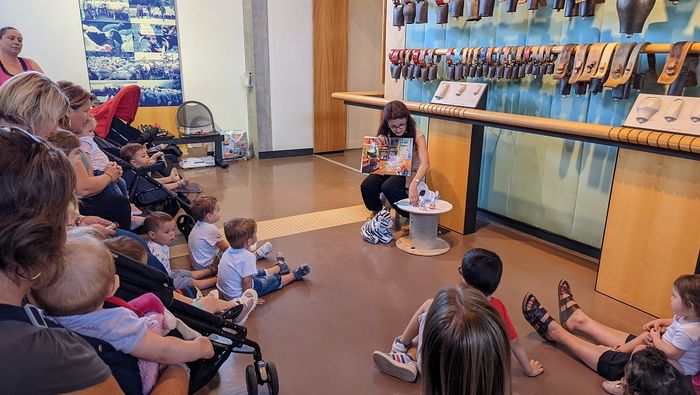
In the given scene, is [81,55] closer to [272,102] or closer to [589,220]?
[272,102]

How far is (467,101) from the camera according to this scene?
154 inches

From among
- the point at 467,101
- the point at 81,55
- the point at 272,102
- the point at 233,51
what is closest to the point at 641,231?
the point at 467,101

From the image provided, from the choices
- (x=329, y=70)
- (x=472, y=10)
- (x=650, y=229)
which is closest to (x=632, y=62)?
(x=650, y=229)

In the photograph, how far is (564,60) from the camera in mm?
3277

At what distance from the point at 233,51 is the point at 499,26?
13.2 ft

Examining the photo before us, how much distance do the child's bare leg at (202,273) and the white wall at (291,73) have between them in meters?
3.98

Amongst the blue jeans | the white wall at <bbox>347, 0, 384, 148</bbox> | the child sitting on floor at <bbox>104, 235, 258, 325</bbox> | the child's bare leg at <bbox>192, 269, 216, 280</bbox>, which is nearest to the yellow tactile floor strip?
the child's bare leg at <bbox>192, 269, 216, 280</bbox>

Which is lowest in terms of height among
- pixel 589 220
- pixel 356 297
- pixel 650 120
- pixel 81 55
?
pixel 356 297

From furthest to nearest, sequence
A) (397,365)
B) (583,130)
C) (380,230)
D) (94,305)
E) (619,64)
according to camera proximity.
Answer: (380,230) < (619,64) < (583,130) < (397,365) < (94,305)

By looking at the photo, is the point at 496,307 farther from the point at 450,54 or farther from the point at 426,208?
the point at 450,54

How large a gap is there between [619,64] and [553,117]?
2.61 feet

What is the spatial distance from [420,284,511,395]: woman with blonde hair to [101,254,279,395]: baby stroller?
0.88 meters

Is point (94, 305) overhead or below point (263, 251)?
overhead

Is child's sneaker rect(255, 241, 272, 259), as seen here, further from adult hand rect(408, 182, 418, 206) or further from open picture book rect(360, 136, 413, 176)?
adult hand rect(408, 182, 418, 206)
